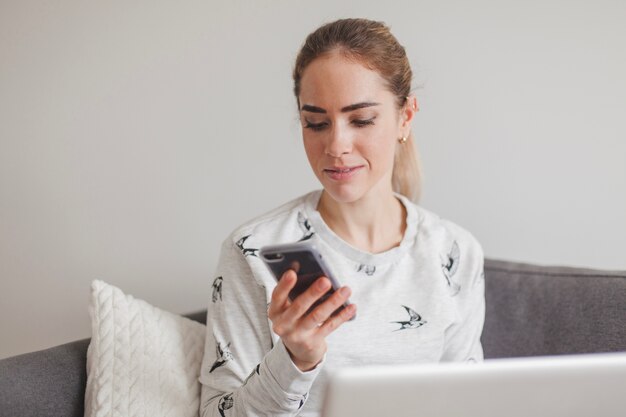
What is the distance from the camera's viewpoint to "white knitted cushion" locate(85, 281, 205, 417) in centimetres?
141

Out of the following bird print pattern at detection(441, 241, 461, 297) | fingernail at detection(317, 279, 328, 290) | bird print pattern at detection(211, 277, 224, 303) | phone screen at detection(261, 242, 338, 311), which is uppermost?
phone screen at detection(261, 242, 338, 311)

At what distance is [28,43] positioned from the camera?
1791 mm

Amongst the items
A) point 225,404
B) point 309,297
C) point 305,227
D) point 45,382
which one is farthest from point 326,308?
point 45,382

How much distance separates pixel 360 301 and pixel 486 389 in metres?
0.75

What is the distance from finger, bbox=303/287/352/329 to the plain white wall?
33.6 inches

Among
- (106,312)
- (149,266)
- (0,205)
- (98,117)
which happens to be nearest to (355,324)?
(106,312)

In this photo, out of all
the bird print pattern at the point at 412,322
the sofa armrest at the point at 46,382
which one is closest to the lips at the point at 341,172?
the bird print pattern at the point at 412,322

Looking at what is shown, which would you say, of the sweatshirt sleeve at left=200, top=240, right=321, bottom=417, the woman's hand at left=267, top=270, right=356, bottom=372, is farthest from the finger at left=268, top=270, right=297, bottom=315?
the sweatshirt sleeve at left=200, top=240, right=321, bottom=417

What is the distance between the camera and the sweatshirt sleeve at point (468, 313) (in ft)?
5.31

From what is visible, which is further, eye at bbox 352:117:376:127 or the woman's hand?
eye at bbox 352:117:376:127

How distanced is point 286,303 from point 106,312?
514mm

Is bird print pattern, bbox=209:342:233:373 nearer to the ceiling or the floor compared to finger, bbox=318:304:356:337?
nearer to the floor

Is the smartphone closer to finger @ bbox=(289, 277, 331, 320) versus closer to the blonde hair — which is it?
finger @ bbox=(289, 277, 331, 320)

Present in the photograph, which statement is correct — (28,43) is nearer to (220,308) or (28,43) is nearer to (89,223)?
(89,223)
